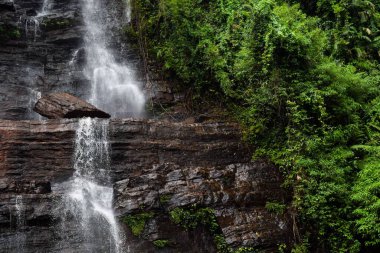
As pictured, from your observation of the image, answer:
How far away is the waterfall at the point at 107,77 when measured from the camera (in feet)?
53.4

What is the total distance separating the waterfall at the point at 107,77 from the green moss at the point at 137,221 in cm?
612

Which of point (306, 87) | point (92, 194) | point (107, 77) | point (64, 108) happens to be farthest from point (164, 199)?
point (107, 77)

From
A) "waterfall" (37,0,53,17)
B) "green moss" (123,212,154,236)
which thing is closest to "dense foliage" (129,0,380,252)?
"green moss" (123,212,154,236)

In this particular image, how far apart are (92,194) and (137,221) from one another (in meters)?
1.78

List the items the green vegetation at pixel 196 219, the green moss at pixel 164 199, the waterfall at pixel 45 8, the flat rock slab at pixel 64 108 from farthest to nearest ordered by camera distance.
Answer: the waterfall at pixel 45 8 → the flat rock slab at pixel 64 108 → the green moss at pixel 164 199 → the green vegetation at pixel 196 219

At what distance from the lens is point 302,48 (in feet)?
40.1

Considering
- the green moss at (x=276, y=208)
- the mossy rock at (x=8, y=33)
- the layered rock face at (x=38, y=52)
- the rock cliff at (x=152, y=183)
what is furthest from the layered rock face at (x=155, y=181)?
the mossy rock at (x=8, y=33)

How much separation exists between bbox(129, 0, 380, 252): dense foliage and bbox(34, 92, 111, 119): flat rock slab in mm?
4372

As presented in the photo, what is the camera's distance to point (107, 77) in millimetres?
17234

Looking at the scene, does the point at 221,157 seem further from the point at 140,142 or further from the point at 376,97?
the point at 376,97

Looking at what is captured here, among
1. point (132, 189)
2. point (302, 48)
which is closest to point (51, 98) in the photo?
point (132, 189)

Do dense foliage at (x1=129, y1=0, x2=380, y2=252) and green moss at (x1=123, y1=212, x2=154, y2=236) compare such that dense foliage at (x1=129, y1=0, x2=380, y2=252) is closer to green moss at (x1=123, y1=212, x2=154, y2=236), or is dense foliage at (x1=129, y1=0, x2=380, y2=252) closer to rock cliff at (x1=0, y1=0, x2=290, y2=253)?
rock cliff at (x1=0, y1=0, x2=290, y2=253)

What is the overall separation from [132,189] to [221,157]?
9.80 ft

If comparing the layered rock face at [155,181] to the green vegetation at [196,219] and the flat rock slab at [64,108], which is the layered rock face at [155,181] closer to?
the green vegetation at [196,219]
